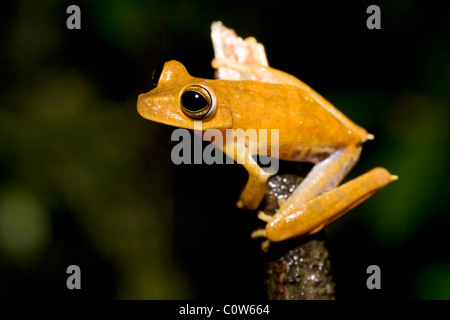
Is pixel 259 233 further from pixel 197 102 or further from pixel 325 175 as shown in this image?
pixel 197 102

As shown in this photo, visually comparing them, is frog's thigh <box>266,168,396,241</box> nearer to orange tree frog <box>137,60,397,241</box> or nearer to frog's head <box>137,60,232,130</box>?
A: orange tree frog <box>137,60,397,241</box>

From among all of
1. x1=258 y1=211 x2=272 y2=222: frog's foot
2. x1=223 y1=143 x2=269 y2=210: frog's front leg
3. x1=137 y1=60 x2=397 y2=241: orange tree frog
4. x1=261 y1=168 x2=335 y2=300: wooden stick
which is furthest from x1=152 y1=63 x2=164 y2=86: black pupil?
x1=261 y1=168 x2=335 y2=300: wooden stick

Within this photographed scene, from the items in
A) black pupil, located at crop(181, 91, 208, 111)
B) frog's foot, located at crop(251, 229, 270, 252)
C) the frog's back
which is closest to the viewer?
black pupil, located at crop(181, 91, 208, 111)

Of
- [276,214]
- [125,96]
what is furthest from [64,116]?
[276,214]

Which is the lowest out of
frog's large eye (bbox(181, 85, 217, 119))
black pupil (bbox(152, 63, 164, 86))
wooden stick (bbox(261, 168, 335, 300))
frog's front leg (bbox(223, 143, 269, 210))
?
wooden stick (bbox(261, 168, 335, 300))

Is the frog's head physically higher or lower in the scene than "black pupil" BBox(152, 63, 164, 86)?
lower

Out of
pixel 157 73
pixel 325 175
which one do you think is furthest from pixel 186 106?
pixel 325 175

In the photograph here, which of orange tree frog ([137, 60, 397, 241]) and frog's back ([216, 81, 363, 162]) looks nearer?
orange tree frog ([137, 60, 397, 241])
